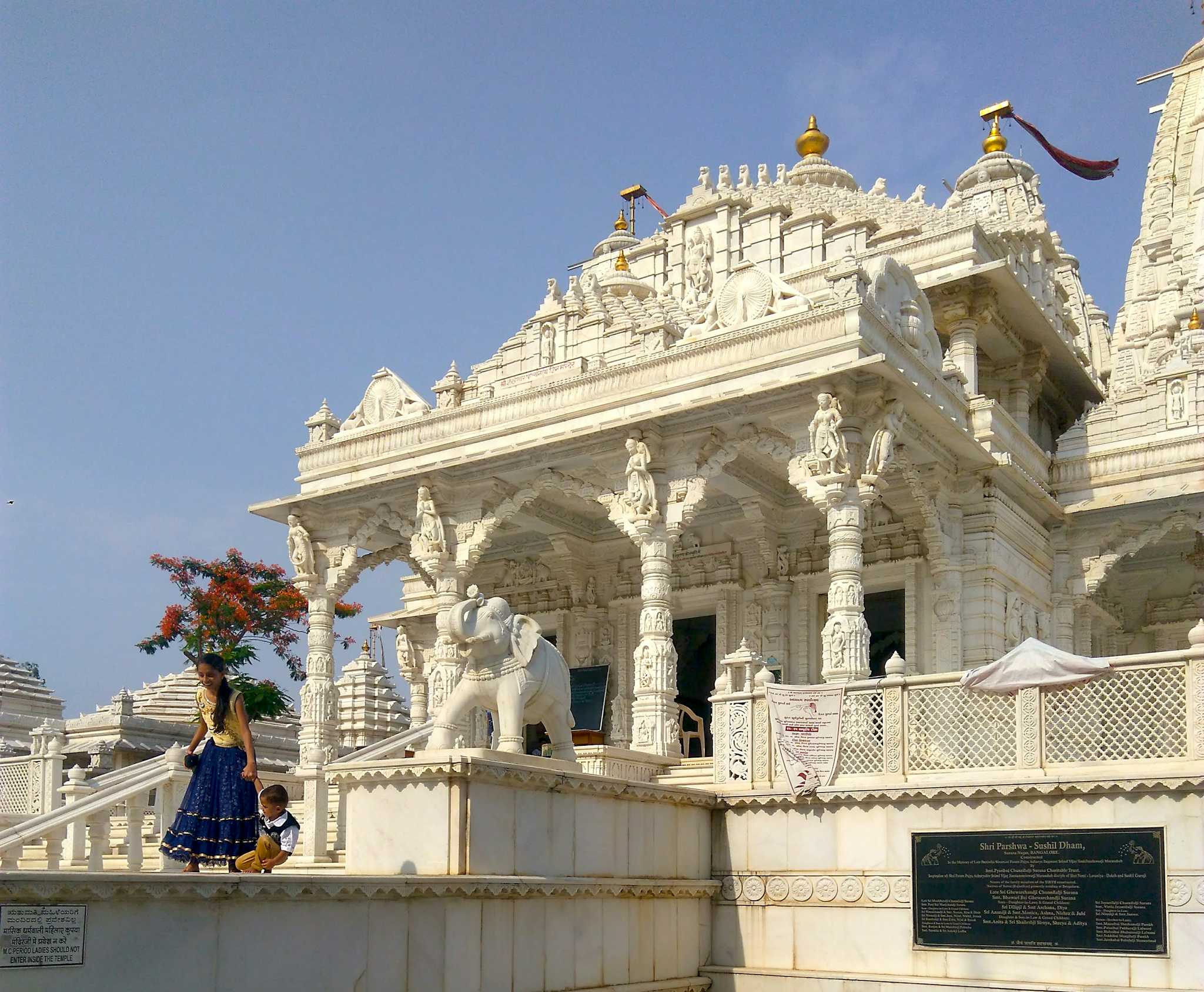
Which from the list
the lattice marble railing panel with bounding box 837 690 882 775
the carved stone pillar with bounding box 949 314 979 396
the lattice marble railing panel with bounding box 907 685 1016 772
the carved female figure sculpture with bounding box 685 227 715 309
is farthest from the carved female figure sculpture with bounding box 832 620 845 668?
the carved female figure sculpture with bounding box 685 227 715 309

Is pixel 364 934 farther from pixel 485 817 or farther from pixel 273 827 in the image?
pixel 273 827

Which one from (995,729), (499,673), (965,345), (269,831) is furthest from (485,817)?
(965,345)

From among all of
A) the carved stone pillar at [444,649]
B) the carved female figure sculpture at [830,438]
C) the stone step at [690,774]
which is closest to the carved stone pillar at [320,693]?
the carved stone pillar at [444,649]

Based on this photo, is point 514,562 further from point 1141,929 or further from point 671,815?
point 1141,929

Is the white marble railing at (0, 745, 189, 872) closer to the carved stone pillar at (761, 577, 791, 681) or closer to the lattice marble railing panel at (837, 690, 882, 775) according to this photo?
the lattice marble railing panel at (837, 690, 882, 775)

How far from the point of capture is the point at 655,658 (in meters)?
17.3

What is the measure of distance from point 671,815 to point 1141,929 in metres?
4.31

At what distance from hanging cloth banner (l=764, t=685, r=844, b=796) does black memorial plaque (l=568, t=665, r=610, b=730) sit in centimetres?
939

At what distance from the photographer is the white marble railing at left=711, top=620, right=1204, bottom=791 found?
39.6ft

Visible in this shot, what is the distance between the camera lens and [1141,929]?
1177 cm

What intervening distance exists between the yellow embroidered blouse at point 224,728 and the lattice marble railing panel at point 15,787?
11054 mm

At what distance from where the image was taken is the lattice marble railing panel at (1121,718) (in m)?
12.1

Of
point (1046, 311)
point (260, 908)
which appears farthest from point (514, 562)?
point (260, 908)

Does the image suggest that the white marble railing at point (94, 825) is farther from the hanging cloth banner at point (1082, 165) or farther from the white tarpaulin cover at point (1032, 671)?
the hanging cloth banner at point (1082, 165)
